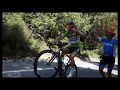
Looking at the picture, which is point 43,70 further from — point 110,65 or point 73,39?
point 110,65

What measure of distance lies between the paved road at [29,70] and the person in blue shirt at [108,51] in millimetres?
125

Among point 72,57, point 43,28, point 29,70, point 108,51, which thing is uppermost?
point 43,28

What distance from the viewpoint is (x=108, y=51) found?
303 inches

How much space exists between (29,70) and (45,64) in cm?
41

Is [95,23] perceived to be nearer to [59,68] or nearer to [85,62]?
[85,62]

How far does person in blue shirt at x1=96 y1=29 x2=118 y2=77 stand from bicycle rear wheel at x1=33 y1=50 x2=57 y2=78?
1.14 m

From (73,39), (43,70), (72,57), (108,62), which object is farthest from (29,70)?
(108,62)

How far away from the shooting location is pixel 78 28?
8117 millimetres

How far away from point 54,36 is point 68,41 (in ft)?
1.76

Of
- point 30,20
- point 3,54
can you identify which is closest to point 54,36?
point 30,20

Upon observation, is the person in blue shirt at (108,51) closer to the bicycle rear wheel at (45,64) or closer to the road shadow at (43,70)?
the road shadow at (43,70)
